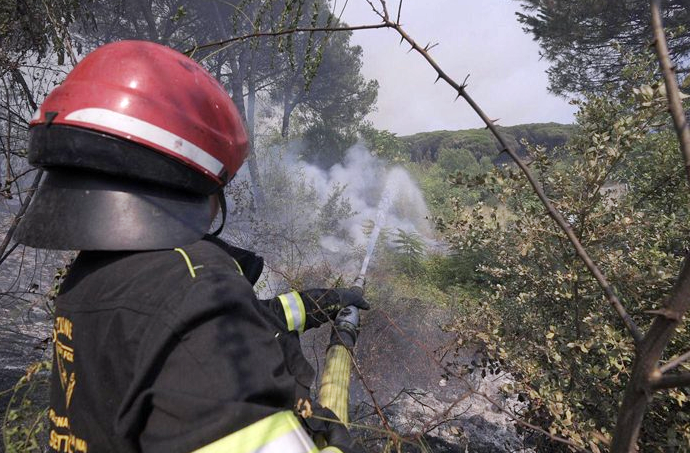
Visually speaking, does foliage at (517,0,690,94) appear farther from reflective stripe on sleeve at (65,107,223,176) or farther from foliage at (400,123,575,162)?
foliage at (400,123,575,162)

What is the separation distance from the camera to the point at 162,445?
2.36ft

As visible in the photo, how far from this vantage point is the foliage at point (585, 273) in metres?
1.75

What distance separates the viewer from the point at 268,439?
734mm

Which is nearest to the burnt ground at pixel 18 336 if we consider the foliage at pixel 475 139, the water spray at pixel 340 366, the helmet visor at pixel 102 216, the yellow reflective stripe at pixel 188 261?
the water spray at pixel 340 366

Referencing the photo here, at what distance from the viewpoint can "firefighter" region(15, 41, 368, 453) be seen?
2.46 feet

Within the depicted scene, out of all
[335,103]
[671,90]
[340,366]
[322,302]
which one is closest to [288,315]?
[322,302]

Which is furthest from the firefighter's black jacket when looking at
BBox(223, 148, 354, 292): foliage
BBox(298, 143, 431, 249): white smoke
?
BBox(298, 143, 431, 249): white smoke

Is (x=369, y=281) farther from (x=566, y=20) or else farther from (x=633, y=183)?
(x=566, y=20)

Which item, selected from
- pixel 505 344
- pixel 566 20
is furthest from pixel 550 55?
pixel 505 344

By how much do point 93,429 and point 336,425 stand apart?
63cm

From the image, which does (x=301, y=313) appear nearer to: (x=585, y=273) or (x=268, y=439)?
(x=268, y=439)

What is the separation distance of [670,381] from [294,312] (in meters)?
1.64

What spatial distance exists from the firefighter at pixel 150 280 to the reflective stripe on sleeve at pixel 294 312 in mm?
792

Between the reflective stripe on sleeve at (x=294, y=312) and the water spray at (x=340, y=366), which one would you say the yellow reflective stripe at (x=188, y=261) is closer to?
the water spray at (x=340, y=366)
